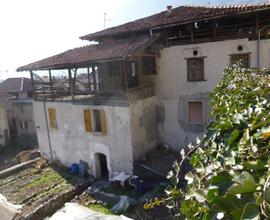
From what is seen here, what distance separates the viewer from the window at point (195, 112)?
52.6 feet

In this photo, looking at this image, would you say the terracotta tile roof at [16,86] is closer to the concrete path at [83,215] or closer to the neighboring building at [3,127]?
the neighboring building at [3,127]

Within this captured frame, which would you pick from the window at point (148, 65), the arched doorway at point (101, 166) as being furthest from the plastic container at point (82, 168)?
the window at point (148, 65)

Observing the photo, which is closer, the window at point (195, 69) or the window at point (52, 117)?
the window at point (195, 69)

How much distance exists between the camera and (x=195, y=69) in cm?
1593

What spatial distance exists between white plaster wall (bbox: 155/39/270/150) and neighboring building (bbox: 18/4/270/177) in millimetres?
51

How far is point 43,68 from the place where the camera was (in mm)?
18203

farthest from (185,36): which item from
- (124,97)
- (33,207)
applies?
(33,207)

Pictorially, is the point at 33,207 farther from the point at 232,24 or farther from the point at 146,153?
the point at 232,24

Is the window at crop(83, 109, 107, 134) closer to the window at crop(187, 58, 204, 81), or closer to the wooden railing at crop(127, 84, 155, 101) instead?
the wooden railing at crop(127, 84, 155, 101)

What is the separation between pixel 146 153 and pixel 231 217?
1516 centimetres

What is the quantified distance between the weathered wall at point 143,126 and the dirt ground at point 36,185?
4.22 m

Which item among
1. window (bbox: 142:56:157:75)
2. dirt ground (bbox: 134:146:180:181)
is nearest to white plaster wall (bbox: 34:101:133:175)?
dirt ground (bbox: 134:146:180:181)

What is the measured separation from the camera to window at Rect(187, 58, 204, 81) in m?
15.7

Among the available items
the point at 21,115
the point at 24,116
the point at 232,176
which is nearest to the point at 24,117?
the point at 24,116
